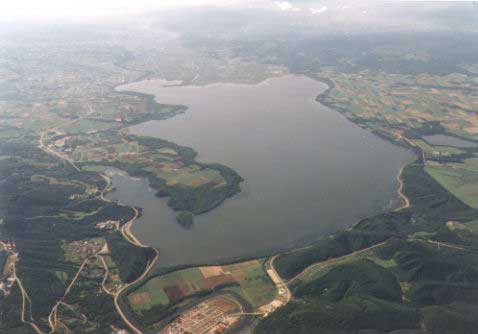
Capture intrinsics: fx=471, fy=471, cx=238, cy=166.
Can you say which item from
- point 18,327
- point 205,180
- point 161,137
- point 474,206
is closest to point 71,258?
point 18,327

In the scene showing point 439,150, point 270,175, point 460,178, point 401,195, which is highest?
point 439,150

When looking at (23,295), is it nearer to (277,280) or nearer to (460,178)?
(277,280)

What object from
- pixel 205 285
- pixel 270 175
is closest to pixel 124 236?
pixel 205 285

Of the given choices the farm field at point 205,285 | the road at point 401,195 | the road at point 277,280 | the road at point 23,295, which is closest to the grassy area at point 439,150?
the road at point 401,195

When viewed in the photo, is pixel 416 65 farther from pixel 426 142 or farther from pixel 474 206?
pixel 474 206

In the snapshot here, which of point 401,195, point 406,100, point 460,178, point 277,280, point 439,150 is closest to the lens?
point 277,280

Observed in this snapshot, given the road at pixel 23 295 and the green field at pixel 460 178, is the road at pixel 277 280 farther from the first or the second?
the green field at pixel 460 178
